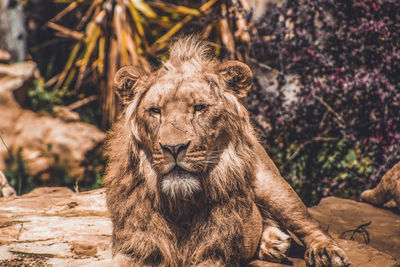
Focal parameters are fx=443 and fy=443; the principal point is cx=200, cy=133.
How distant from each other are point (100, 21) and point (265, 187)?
509cm

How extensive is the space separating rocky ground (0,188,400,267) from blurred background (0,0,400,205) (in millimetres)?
1283

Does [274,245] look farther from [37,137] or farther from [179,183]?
[37,137]

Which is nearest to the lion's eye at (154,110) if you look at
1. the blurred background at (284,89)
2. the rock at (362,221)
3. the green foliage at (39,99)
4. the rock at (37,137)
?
the rock at (362,221)

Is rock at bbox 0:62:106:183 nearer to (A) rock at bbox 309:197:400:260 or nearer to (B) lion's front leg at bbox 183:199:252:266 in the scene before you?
(A) rock at bbox 309:197:400:260

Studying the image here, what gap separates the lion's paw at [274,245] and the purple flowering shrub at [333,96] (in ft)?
7.76

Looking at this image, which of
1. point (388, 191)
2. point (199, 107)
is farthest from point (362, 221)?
point (199, 107)

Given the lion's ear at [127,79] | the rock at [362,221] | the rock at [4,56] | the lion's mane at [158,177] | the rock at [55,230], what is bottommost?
the rock at [362,221]

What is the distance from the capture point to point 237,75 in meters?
2.66

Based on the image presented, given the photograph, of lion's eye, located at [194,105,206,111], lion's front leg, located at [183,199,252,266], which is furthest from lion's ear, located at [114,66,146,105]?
lion's front leg, located at [183,199,252,266]

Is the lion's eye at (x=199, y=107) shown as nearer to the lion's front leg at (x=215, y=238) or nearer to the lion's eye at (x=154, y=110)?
the lion's eye at (x=154, y=110)

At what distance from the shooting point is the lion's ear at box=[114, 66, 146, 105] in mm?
2686

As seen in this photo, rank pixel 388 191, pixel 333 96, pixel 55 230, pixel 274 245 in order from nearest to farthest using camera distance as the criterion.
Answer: pixel 274 245
pixel 55 230
pixel 388 191
pixel 333 96

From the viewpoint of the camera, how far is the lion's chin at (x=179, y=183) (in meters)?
2.32

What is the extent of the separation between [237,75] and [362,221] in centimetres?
208
